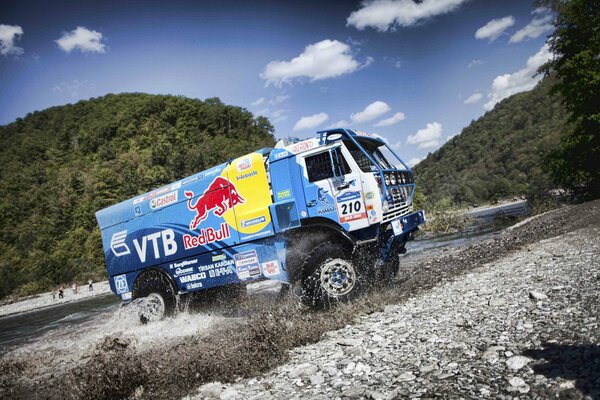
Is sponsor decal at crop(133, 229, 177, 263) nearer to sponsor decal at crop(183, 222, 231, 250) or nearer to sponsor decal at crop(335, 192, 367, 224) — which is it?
sponsor decal at crop(183, 222, 231, 250)

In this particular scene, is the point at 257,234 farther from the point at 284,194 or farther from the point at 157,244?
the point at 157,244

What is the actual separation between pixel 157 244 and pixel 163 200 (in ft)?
4.34

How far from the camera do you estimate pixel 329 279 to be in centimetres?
727

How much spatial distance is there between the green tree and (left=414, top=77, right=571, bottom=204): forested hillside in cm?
6655

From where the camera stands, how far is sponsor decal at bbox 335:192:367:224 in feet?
24.6

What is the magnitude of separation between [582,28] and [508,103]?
157 m

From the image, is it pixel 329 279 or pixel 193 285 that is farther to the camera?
pixel 193 285

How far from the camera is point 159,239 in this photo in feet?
34.0

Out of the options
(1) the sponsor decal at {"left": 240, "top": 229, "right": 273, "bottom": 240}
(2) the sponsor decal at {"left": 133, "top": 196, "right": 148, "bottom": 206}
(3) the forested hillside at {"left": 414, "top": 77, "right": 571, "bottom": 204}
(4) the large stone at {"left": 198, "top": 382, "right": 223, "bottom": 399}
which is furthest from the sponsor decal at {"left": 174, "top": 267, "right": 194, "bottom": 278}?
(3) the forested hillside at {"left": 414, "top": 77, "right": 571, "bottom": 204}

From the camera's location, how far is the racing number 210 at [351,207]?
752 centimetres

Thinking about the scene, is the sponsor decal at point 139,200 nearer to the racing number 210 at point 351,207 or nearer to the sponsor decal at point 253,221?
the sponsor decal at point 253,221

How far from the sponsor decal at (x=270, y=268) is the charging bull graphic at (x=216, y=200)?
1680mm

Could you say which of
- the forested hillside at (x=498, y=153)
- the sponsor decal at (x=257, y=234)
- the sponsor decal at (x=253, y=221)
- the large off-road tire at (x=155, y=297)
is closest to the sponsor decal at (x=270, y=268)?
the sponsor decal at (x=257, y=234)

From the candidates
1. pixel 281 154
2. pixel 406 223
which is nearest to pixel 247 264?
pixel 281 154
